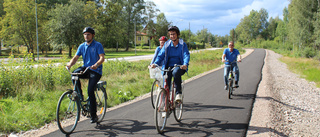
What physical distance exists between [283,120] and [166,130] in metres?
2.92

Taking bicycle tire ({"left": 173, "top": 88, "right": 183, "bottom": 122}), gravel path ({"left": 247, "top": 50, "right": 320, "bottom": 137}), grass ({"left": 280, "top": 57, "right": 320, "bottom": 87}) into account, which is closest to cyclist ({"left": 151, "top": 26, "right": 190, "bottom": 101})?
bicycle tire ({"left": 173, "top": 88, "right": 183, "bottom": 122})

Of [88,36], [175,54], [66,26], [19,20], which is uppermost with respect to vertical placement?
[19,20]

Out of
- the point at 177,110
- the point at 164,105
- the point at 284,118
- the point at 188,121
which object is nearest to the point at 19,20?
the point at 177,110

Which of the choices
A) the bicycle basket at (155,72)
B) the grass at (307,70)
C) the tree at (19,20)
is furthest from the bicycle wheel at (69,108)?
the tree at (19,20)

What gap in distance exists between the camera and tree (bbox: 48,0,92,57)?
106 ft

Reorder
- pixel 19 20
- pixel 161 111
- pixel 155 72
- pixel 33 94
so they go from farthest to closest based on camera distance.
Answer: pixel 19 20, pixel 33 94, pixel 155 72, pixel 161 111

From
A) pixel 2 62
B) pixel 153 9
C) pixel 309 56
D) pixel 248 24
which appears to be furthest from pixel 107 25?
pixel 248 24

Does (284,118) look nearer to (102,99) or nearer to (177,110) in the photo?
(177,110)

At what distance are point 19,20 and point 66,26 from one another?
6.58 m

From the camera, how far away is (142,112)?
595 cm

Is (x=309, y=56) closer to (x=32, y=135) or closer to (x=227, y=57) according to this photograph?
(x=227, y=57)

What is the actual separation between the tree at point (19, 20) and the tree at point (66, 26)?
3.08m

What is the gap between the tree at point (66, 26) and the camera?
32.4m

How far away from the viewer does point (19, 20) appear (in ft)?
106
